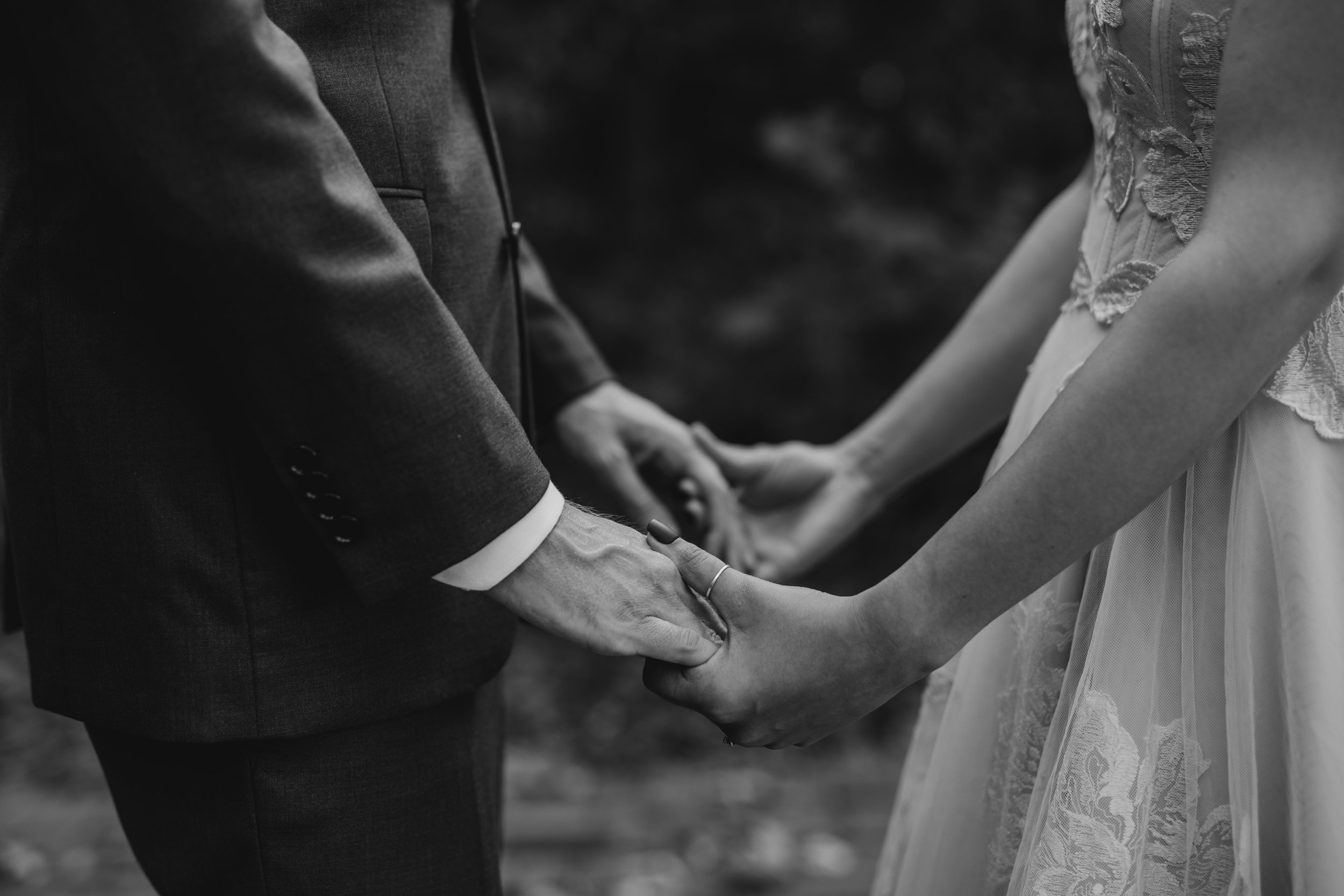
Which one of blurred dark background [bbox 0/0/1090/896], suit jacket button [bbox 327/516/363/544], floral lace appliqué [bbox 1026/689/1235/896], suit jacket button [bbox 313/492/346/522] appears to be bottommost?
blurred dark background [bbox 0/0/1090/896]

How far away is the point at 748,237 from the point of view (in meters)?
4.95

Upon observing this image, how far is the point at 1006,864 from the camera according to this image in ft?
4.53

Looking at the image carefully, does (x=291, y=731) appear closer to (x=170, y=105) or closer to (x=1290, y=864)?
(x=170, y=105)

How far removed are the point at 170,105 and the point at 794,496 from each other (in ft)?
3.95

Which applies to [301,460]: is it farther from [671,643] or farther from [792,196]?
[792,196]

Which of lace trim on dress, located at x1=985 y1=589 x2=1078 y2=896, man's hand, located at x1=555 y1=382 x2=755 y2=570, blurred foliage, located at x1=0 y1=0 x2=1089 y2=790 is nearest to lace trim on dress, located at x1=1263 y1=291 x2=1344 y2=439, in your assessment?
lace trim on dress, located at x1=985 y1=589 x2=1078 y2=896

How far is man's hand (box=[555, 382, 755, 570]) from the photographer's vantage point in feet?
6.12

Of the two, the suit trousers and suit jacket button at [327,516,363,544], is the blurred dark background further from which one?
suit jacket button at [327,516,363,544]

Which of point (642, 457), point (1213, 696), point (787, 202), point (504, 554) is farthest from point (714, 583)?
point (787, 202)

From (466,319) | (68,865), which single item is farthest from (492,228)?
(68,865)

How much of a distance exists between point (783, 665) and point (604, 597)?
20cm

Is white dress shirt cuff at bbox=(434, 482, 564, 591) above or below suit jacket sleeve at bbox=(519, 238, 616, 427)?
above

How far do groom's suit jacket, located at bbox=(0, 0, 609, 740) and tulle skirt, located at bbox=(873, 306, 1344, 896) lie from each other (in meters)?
0.62

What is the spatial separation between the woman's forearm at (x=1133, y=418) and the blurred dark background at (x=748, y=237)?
2.51m
